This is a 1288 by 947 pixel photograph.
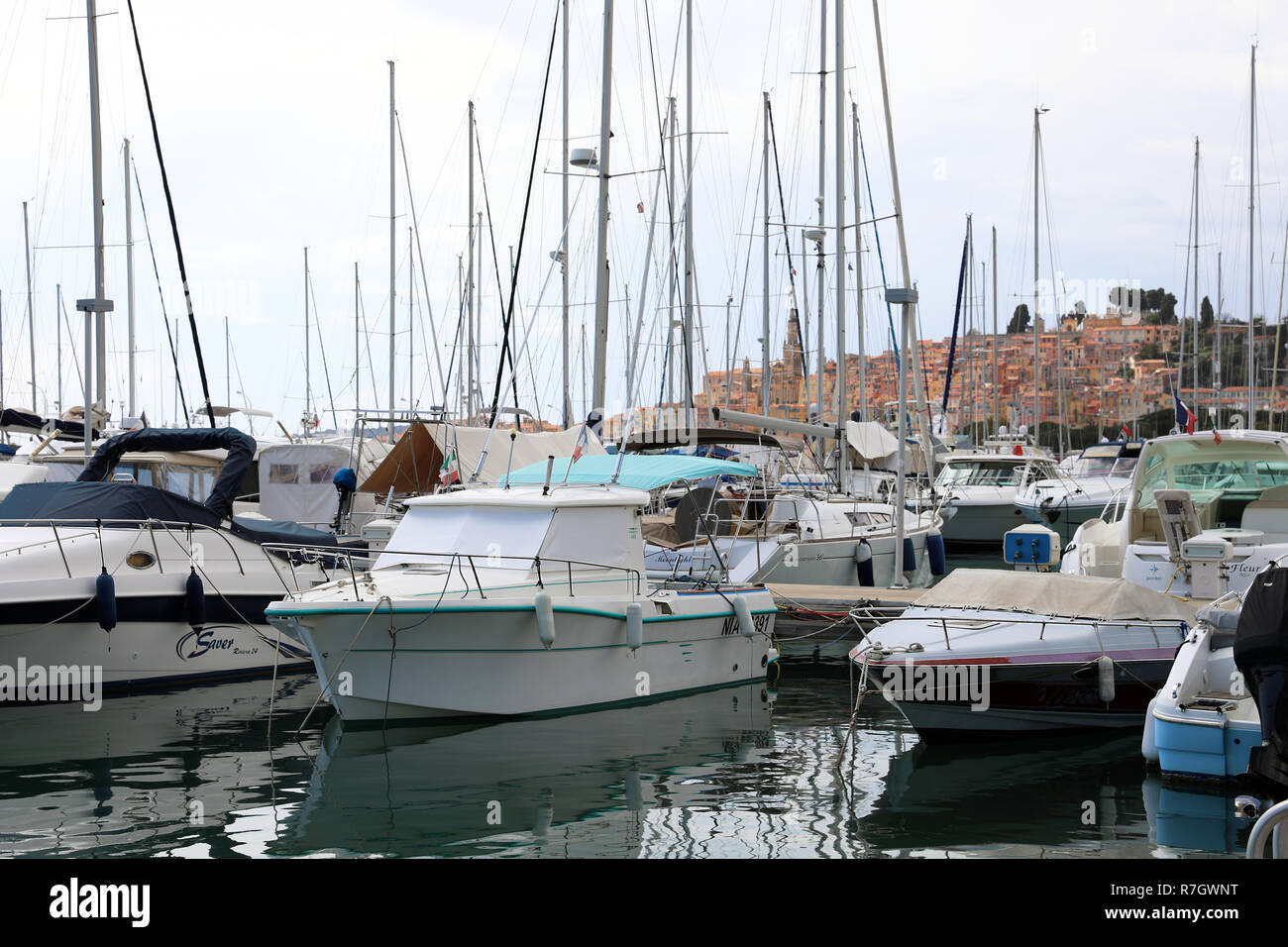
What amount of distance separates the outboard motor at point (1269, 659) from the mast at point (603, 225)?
1097cm

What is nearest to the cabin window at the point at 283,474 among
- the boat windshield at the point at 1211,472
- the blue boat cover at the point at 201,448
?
the blue boat cover at the point at 201,448

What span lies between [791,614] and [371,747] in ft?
24.0

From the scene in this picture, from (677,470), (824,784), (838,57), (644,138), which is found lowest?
(824,784)

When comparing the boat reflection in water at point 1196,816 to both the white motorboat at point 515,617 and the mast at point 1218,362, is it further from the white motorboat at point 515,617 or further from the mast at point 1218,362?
the mast at point 1218,362

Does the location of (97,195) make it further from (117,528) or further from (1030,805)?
(1030,805)

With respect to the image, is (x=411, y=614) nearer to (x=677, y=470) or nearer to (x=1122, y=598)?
(x=677, y=470)

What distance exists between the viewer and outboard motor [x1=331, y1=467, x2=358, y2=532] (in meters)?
19.6

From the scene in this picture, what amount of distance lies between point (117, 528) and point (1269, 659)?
1074cm

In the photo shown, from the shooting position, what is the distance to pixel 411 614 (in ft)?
35.7

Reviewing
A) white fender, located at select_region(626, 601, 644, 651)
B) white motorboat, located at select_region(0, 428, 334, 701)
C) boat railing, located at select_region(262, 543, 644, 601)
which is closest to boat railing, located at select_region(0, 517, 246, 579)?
white motorboat, located at select_region(0, 428, 334, 701)

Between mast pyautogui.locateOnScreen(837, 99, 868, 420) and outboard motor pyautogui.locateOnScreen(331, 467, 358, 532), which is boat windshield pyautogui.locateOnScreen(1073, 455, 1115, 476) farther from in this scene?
outboard motor pyautogui.locateOnScreen(331, 467, 358, 532)

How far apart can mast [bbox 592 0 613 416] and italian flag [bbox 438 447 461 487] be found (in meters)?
2.50

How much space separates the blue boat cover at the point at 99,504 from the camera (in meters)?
13.3
